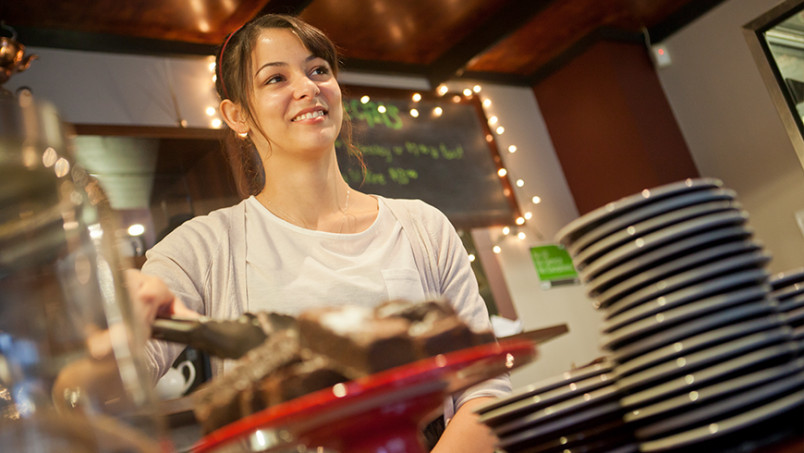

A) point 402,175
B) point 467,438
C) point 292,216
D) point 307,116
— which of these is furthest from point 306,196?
point 402,175

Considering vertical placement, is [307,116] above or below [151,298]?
above

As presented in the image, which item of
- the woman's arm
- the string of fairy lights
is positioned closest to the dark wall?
the string of fairy lights

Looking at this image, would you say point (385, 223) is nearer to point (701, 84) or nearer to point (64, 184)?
point (64, 184)

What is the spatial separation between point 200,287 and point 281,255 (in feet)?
0.47

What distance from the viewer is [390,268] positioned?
1149mm

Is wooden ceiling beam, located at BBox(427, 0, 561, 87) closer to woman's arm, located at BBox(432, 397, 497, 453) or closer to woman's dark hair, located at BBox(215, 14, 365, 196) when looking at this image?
woman's dark hair, located at BBox(215, 14, 365, 196)

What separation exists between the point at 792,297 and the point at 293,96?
0.85 metres

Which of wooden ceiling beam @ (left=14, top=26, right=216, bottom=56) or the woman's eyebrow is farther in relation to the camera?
wooden ceiling beam @ (left=14, top=26, right=216, bottom=56)

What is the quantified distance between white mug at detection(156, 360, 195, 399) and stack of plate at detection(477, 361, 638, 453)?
1.73 m

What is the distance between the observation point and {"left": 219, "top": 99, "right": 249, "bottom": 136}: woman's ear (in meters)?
1.35

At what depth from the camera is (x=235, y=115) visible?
1.37 meters

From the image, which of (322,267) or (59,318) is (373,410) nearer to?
(59,318)

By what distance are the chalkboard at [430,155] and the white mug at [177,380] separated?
109cm

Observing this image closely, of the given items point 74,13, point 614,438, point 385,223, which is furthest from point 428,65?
point 614,438
